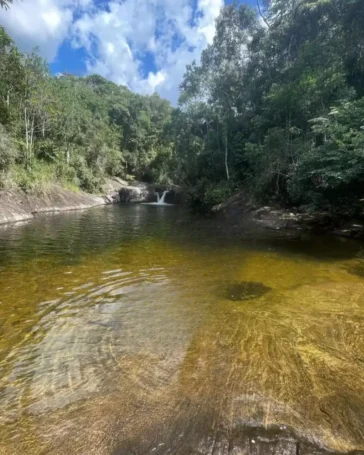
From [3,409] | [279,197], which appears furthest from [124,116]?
[3,409]

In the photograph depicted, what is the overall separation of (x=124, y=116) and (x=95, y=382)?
166 ft

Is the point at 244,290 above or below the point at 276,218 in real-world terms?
below

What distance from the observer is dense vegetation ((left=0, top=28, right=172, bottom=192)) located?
20.4 m

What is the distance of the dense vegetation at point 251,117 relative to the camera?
14227mm

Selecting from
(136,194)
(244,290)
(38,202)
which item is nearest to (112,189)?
(136,194)

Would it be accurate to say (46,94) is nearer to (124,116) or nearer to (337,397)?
(124,116)

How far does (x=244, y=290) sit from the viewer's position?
21.9ft

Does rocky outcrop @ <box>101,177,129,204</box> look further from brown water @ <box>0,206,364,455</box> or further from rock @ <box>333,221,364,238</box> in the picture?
brown water @ <box>0,206,364,455</box>

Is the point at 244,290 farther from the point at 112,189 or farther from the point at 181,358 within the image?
the point at 112,189

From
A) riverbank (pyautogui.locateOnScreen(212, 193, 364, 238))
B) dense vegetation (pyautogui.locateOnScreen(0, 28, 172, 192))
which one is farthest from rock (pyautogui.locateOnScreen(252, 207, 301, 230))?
dense vegetation (pyautogui.locateOnScreen(0, 28, 172, 192))

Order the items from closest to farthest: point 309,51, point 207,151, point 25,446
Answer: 1. point 25,446
2. point 309,51
3. point 207,151

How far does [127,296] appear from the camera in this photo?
6.40 metres

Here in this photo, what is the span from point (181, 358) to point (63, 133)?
1226 inches

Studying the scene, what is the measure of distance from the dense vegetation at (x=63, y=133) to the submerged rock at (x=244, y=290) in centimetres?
1754
